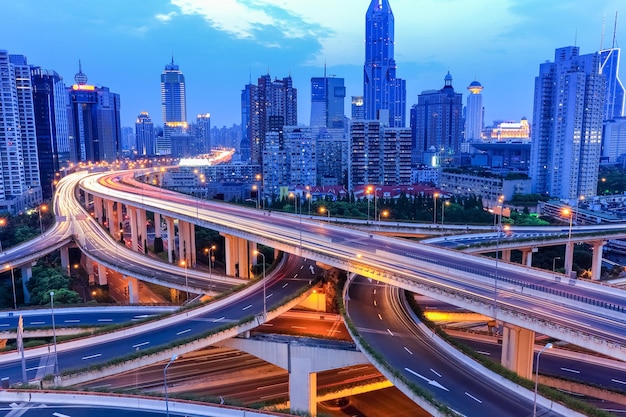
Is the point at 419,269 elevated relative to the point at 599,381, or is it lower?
elevated

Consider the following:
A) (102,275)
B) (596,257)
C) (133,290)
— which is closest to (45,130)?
(102,275)

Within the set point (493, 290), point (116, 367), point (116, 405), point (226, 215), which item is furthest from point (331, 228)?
point (116, 405)

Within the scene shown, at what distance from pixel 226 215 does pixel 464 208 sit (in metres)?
48.8

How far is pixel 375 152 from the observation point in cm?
12212

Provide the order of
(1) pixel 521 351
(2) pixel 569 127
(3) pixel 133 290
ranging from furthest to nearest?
1. (2) pixel 569 127
2. (3) pixel 133 290
3. (1) pixel 521 351

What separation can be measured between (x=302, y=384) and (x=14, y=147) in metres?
98.1

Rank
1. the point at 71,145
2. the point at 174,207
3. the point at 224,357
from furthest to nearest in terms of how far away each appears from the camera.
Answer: the point at 71,145 → the point at 174,207 → the point at 224,357

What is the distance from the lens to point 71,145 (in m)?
179

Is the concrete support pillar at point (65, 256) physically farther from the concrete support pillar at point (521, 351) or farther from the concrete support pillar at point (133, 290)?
the concrete support pillar at point (521, 351)

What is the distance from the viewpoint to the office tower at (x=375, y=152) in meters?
121

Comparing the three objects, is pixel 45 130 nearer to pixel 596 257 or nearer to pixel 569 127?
pixel 596 257

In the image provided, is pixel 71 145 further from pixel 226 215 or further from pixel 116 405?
pixel 116 405

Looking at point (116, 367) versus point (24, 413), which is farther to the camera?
point (116, 367)

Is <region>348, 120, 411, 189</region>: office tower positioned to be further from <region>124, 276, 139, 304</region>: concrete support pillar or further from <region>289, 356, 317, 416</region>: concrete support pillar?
<region>289, 356, 317, 416</region>: concrete support pillar
